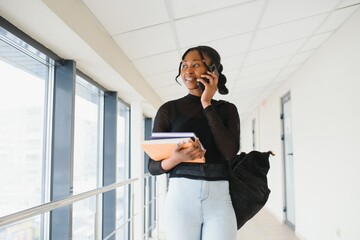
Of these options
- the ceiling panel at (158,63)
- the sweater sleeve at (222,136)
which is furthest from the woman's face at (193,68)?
the ceiling panel at (158,63)

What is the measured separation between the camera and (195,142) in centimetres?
91

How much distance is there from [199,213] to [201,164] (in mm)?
143

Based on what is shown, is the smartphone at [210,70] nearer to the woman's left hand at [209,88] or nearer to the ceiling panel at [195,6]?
the woman's left hand at [209,88]

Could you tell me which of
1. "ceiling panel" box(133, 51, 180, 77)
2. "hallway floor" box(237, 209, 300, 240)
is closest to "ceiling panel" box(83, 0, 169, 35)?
"ceiling panel" box(133, 51, 180, 77)

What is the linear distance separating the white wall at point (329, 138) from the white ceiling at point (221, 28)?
0.82ft

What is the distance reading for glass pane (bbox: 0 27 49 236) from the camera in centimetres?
166

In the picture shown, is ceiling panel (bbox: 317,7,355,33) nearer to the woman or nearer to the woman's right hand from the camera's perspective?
the woman

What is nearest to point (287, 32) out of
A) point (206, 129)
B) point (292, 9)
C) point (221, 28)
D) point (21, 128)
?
point (292, 9)

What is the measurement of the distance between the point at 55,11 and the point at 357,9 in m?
2.24

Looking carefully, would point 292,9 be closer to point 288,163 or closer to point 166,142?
point 166,142

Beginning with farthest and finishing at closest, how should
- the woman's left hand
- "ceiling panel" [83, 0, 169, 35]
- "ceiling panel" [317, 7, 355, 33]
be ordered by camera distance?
"ceiling panel" [317, 7, 355, 33] → "ceiling panel" [83, 0, 169, 35] → the woman's left hand

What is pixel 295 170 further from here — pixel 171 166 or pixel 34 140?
pixel 171 166

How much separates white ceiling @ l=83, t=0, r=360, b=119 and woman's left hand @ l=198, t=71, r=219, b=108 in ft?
3.02

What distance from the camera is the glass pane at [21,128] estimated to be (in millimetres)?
1656
